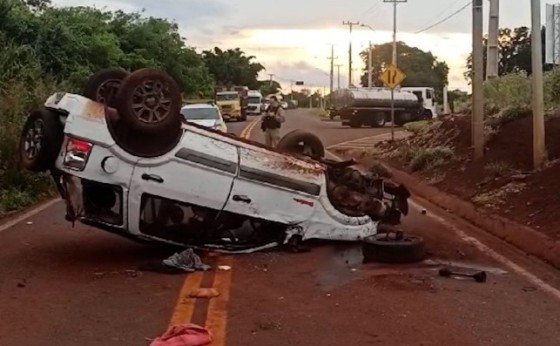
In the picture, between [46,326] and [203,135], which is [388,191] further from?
[46,326]

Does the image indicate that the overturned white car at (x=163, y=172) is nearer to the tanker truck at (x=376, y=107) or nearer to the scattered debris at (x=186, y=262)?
the scattered debris at (x=186, y=262)

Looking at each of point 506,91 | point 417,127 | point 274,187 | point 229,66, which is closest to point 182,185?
point 274,187

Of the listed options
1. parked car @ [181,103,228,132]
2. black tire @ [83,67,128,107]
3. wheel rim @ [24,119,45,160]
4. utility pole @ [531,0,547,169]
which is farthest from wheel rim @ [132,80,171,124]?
parked car @ [181,103,228,132]

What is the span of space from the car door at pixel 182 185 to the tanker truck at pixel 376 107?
4499cm

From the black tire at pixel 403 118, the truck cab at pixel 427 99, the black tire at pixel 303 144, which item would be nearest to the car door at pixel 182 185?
the black tire at pixel 303 144

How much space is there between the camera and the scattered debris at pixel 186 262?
31.8 feet

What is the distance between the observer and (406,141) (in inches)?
1110

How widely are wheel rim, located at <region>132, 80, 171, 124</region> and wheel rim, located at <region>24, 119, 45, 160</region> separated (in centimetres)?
103

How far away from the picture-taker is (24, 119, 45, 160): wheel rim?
9898mm

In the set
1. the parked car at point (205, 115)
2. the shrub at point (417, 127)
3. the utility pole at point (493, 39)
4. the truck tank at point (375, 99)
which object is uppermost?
the utility pole at point (493, 39)

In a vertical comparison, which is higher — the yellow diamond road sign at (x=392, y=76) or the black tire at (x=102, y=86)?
the yellow diamond road sign at (x=392, y=76)

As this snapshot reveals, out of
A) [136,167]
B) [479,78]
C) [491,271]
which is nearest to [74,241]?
[136,167]

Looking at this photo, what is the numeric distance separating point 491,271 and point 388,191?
8.41ft

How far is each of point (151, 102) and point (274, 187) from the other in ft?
5.83
